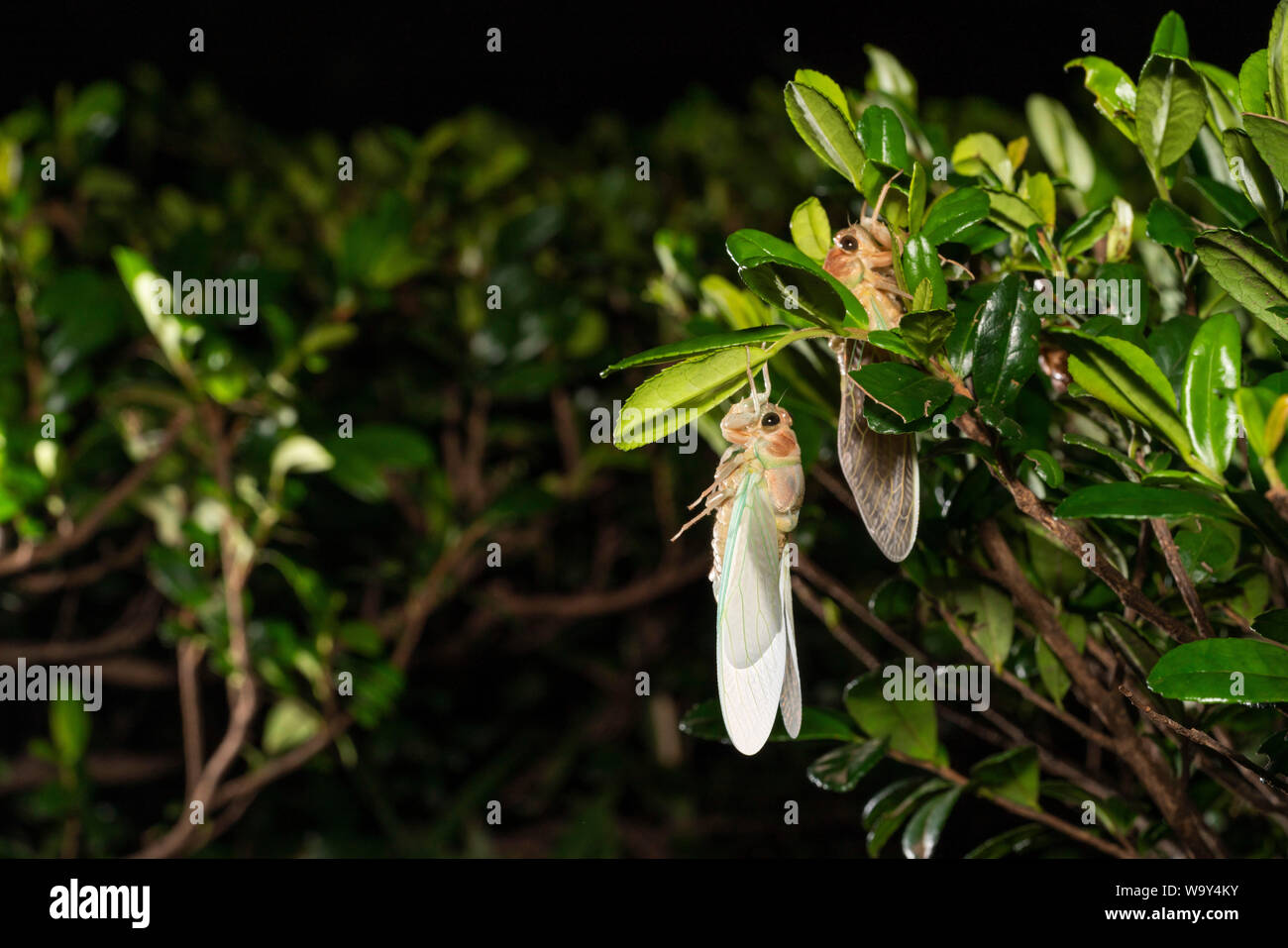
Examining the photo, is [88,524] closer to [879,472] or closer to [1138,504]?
[879,472]

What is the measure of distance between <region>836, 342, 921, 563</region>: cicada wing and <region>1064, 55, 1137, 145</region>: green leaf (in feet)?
0.72

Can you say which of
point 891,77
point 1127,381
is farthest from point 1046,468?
point 891,77

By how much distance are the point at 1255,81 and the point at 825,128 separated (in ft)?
0.71

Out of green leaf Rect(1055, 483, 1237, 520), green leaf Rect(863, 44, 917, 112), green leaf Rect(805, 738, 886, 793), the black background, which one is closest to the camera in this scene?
green leaf Rect(1055, 483, 1237, 520)

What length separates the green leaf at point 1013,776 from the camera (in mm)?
614

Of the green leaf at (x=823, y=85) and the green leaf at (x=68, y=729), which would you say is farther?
the green leaf at (x=68, y=729)

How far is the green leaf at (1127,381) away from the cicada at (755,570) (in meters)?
0.15

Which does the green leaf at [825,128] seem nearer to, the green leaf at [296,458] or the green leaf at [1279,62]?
the green leaf at [1279,62]

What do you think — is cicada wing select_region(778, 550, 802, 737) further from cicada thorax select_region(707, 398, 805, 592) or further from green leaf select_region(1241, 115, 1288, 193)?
green leaf select_region(1241, 115, 1288, 193)

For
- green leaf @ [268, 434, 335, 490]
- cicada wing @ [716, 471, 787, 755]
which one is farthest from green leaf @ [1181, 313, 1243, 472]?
green leaf @ [268, 434, 335, 490]

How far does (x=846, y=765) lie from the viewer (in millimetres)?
631

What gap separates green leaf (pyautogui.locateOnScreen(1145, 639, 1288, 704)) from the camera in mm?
422

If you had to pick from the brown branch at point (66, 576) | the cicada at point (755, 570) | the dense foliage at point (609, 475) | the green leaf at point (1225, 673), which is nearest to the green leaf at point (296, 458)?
the dense foliage at point (609, 475)
